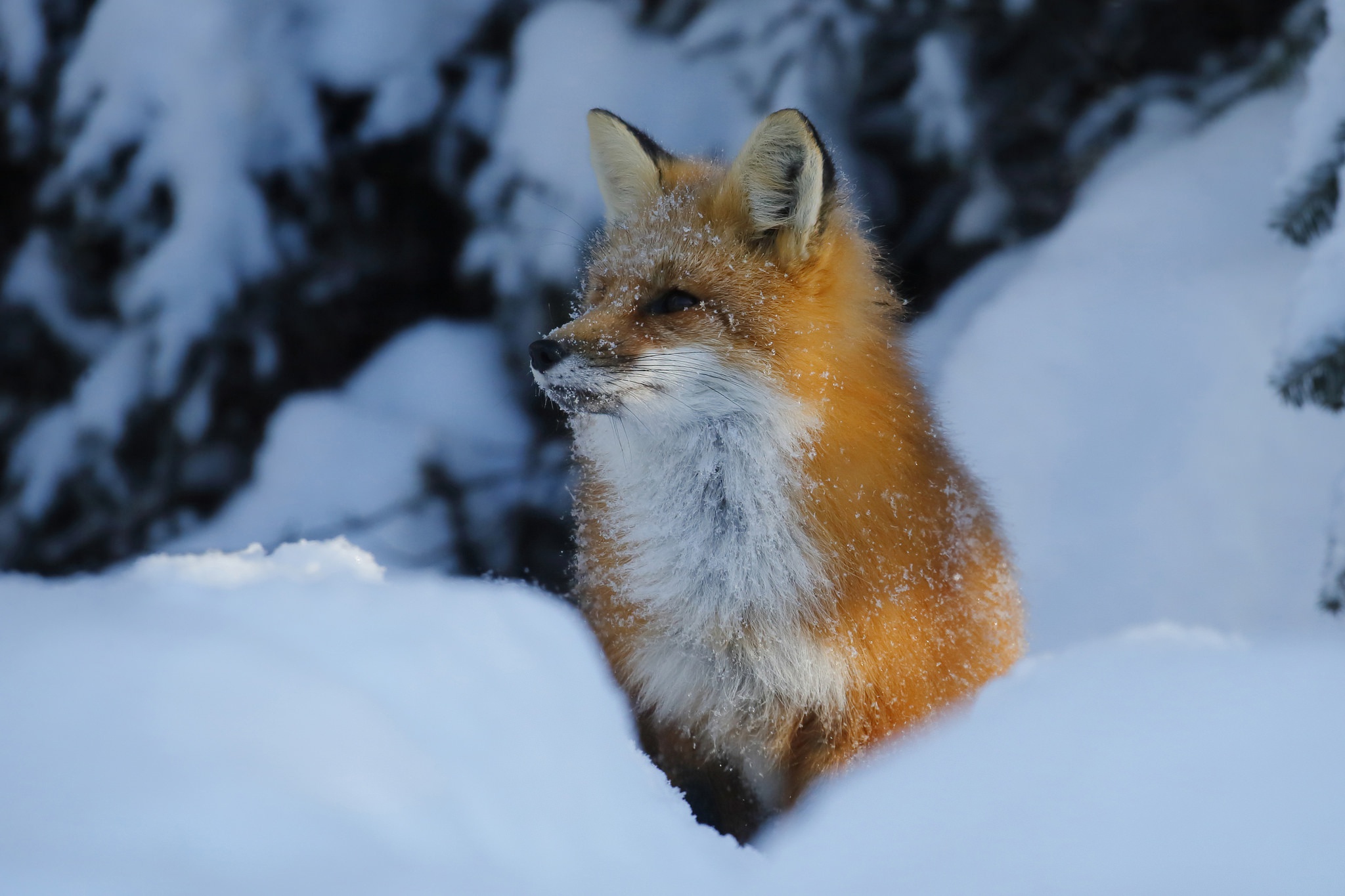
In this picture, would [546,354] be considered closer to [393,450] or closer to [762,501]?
[762,501]

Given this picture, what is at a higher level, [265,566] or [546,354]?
[546,354]

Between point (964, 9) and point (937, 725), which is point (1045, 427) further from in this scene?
point (937, 725)

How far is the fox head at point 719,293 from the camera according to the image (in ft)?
4.05

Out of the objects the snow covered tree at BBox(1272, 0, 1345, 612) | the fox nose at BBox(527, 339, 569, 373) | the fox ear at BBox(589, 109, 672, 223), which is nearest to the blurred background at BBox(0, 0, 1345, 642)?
the fox ear at BBox(589, 109, 672, 223)

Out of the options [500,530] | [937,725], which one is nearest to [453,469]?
[500,530]

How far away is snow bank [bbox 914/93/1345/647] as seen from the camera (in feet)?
6.21

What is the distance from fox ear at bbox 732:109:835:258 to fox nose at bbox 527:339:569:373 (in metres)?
0.33

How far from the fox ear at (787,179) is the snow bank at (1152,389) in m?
0.46

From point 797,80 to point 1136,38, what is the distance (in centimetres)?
81

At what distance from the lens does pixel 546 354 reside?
3.94 feet

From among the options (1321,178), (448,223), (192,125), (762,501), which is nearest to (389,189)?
(448,223)

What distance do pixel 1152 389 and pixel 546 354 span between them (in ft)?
4.78

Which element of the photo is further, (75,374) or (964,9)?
(75,374)

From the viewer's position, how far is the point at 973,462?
5.61 feet
